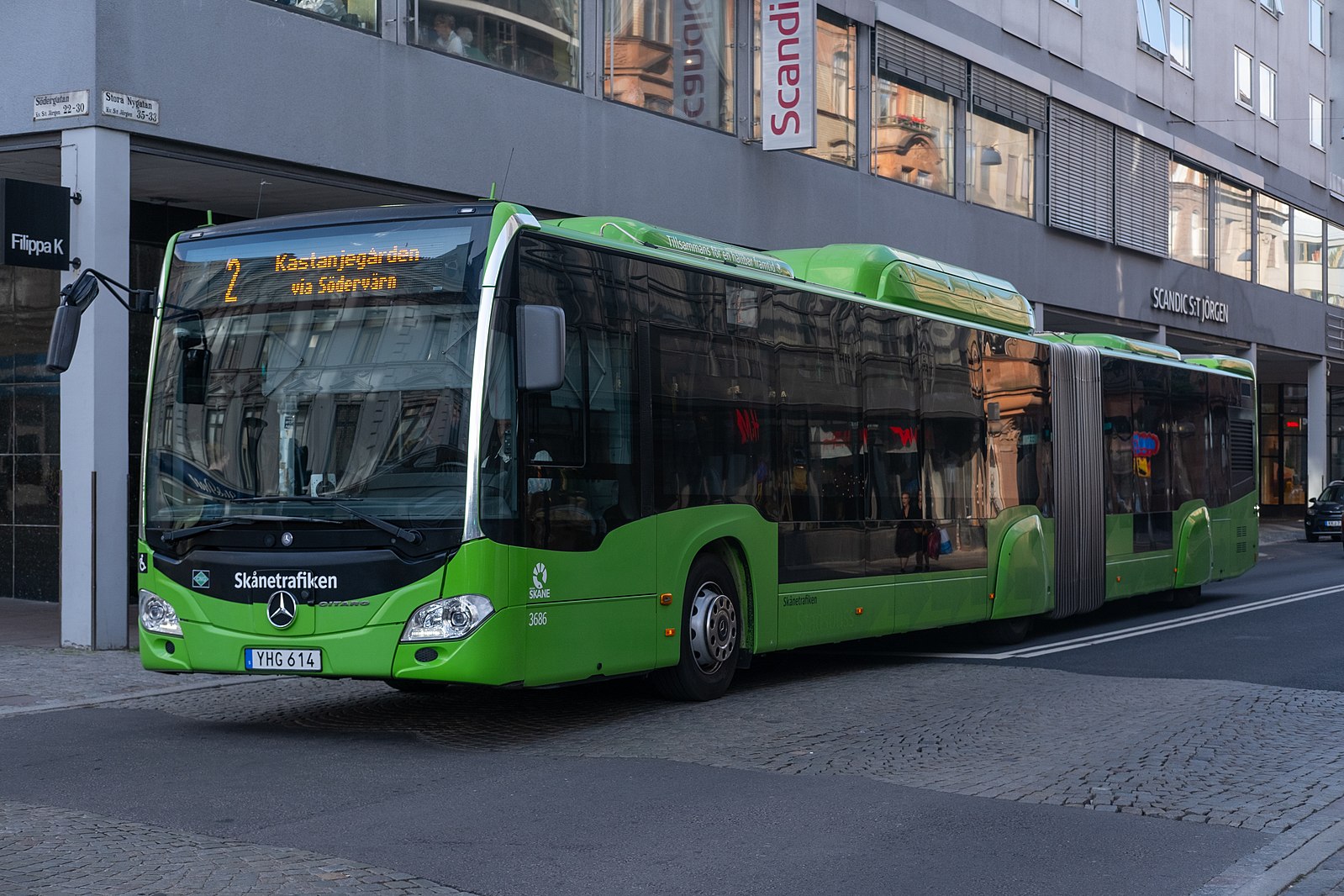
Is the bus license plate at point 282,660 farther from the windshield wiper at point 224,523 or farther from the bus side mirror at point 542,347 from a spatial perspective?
the bus side mirror at point 542,347

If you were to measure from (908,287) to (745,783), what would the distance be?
692 cm

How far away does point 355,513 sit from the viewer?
8758 mm

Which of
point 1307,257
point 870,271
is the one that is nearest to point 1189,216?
point 1307,257

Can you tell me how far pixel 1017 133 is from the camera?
3025 cm

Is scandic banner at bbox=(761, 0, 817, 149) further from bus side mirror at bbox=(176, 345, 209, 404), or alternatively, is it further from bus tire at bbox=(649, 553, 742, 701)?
bus side mirror at bbox=(176, 345, 209, 404)

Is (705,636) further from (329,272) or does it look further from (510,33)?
(510,33)

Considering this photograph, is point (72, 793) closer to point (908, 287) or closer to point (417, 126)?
point (908, 287)

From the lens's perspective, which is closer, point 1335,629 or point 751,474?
point 751,474

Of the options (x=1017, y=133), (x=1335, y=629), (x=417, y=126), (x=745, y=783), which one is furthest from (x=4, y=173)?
(x=1017, y=133)

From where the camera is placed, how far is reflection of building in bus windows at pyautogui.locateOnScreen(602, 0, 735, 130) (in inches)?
792

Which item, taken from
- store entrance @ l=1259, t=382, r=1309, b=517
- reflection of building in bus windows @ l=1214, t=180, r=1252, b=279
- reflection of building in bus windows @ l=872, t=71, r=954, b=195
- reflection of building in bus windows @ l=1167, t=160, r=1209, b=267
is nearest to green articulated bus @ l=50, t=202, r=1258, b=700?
reflection of building in bus windows @ l=872, t=71, r=954, b=195

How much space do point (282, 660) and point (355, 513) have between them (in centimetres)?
95

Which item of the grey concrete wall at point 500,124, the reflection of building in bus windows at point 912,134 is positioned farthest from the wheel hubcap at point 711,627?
the reflection of building in bus windows at point 912,134

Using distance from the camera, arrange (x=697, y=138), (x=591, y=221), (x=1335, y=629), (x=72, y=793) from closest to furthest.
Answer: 1. (x=72, y=793)
2. (x=591, y=221)
3. (x=1335, y=629)
4. (x=697, y=138)
